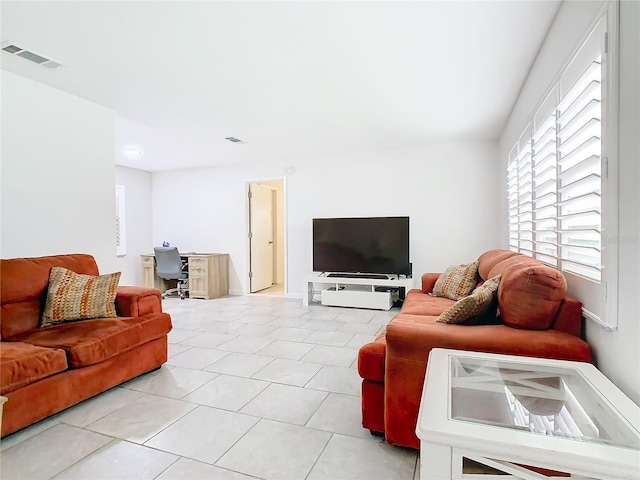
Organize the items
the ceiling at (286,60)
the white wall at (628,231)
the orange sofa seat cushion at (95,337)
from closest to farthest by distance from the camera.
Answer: the white wall at (628,231), the ceiling at (286,60), the orange sofa seat cushion at (95,337)

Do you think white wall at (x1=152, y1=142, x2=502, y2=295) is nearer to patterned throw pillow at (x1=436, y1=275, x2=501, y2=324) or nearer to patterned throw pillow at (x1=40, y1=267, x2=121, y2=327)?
patterned throw pillow at (x1=436, y1=275, x2=501, y2=324)

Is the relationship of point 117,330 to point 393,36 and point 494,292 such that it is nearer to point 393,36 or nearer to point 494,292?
point 494,292

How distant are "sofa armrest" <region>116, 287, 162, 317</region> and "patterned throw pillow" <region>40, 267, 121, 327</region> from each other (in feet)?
0.21

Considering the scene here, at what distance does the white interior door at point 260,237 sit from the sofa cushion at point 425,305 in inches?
141

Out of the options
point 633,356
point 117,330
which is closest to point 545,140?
point 633,356

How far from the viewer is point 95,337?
2.27 metres

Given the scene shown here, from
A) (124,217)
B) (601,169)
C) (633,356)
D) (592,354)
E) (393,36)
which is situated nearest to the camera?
(633,356)

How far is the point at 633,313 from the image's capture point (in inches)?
48.2

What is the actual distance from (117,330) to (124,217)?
15.2 ft

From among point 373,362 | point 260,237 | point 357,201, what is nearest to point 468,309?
point 373,362

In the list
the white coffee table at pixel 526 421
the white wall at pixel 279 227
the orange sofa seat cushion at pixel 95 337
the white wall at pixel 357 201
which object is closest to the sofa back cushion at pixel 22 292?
the orange sofa seat cushion at pixel 95 337

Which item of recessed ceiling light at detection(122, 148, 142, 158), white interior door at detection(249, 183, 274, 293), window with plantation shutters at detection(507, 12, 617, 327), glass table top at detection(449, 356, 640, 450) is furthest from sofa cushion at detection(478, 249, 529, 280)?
recessed ceiling light at detection(122, 148, 142, 158)

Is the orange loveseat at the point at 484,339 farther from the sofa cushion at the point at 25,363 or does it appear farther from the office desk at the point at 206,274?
the office desk at the point at 206,274

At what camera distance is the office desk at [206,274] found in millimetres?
5914
